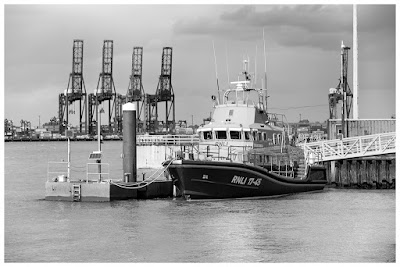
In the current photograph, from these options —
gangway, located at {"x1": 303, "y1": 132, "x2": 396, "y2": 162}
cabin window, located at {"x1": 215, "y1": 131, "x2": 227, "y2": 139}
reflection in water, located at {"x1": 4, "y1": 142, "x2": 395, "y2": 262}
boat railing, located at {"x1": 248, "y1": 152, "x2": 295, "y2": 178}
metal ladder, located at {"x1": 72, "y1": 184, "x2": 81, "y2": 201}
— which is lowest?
reflection in water, located at {"x1": 4, "y1": 142, "x2": 395, "y2": 262}

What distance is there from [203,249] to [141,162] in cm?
3379

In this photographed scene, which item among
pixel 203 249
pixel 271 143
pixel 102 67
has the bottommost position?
pixel 203 249

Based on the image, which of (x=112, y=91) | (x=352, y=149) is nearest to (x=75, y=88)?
(x=112, y=91)

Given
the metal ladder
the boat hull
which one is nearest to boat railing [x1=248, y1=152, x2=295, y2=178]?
the boat hull

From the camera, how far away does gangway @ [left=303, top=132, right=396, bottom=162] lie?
125 ft

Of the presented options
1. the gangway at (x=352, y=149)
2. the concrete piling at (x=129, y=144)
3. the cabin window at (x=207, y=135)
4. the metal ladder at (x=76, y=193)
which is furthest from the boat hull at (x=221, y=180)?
the gangway at (x=352, y=149)

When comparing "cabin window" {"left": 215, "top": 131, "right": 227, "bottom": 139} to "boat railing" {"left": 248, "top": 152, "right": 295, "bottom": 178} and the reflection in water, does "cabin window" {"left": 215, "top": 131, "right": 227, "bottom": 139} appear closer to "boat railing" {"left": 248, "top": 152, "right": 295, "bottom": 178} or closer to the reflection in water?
"boat railing" {"left": 248, "top": 152, "right": 295, "bottom": 178}

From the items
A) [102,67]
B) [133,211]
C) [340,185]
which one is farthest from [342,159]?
[102,67]

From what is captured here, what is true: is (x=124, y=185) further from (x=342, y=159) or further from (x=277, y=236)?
(x=342, y=159)

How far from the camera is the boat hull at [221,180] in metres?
30.2

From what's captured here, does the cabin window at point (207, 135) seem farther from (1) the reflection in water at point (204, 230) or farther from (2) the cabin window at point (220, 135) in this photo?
(1) the reflection in water at point (204, 230)

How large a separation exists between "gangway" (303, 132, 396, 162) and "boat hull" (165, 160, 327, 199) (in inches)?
220

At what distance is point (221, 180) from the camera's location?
30750 millimetres

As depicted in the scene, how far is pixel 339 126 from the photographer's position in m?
46.6
